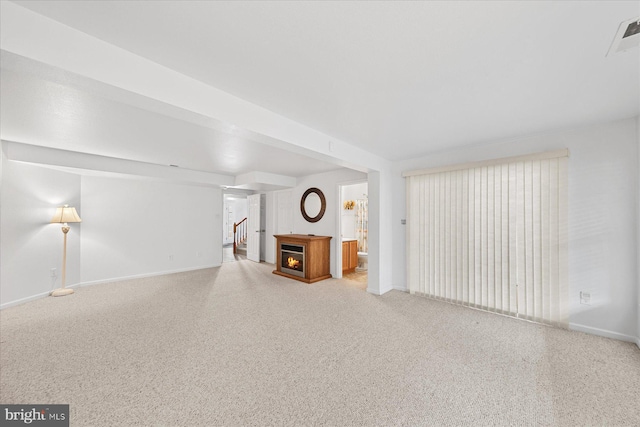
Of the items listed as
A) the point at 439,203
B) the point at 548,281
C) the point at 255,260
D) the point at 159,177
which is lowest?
the point at 255,260

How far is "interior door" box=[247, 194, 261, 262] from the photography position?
24.3 feet

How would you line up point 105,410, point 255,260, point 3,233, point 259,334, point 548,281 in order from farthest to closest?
point 255,260, point 3,233, point 548,281, point 259,334, point 105,410

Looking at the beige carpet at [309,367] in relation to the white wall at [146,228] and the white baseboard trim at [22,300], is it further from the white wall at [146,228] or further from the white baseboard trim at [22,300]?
the white wall at [146,228]

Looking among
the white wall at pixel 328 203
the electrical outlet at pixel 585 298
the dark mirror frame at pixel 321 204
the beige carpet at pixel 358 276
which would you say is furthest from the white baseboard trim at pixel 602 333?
the dark mirror frame at pixel 321 204

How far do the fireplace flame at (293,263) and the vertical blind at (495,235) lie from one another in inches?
91.7

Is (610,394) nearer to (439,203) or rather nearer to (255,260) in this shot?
(439,203)

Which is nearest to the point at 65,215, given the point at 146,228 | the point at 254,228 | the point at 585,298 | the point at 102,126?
the point at 146,228

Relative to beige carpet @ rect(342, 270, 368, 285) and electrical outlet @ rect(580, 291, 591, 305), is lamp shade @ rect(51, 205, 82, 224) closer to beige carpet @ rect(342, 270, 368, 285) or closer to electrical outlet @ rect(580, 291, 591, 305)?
beige carpet @ rect(342, 270, 368, 285)

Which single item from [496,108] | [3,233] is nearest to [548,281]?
[496,108]

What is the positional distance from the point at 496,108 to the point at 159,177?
5.48 metres

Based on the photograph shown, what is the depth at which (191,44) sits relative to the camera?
1.52m

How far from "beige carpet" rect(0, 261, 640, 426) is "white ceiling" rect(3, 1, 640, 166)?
231 cm

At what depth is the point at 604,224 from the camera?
106 inches

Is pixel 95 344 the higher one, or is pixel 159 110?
pixel 159 110
